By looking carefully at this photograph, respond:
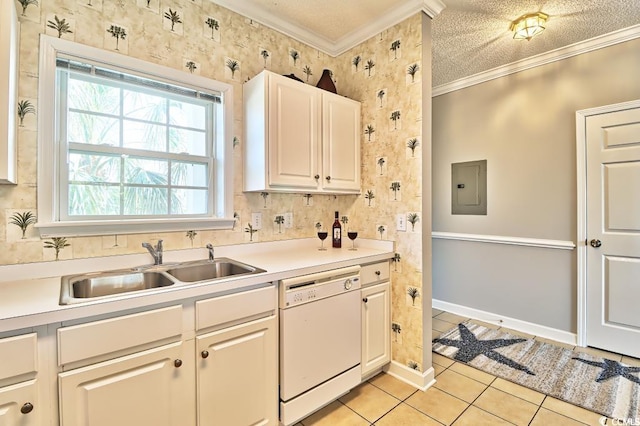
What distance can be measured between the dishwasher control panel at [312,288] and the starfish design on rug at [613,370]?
195 centimetres

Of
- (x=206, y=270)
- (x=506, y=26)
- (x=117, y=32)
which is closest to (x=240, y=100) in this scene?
(x=117, y=32)

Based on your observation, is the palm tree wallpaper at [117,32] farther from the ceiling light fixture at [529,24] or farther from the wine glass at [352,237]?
the ceiling light fixture at [529,24]

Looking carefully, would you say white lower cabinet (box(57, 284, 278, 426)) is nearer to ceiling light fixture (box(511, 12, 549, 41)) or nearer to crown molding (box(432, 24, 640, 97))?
ceiling light fixture (box(511, 12, 549, 41))

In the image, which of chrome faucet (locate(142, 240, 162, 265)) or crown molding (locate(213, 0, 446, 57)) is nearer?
chrome faucet (locate(142, 240, 162, 265))

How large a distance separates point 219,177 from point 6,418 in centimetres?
149

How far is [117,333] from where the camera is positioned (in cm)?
116

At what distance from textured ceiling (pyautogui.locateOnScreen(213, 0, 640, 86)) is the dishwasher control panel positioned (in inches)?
76.2

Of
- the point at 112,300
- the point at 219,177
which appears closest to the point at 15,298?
the point at 112,300

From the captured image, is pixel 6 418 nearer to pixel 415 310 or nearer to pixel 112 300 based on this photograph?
pixel 112 300

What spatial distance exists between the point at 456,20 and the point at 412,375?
270cm

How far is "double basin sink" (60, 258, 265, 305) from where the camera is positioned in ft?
4.85

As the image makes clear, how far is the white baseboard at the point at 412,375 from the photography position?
2.13m

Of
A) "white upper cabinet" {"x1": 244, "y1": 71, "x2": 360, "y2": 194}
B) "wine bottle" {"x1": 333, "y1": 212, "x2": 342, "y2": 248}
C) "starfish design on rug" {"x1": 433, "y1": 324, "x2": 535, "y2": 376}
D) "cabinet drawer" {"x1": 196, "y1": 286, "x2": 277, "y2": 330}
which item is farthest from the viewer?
"wine bottle" {"x1": 333, "y1": 212, "x2": 342, "y2": 248}

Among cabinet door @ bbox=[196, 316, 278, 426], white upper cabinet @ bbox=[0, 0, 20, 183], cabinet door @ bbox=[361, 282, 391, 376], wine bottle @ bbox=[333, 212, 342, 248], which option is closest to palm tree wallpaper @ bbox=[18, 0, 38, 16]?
white upper cabinet @ bbox=[0, 0, 20, 183]
